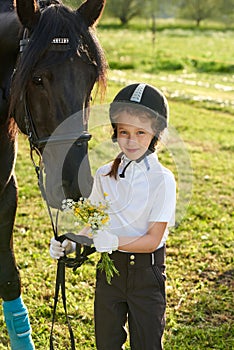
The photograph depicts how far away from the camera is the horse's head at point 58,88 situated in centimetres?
218

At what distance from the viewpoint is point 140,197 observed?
2375mm

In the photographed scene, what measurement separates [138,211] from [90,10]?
955 millimetres

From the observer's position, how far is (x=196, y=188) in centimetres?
654

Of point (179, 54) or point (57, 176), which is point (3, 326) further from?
point (179, 54)

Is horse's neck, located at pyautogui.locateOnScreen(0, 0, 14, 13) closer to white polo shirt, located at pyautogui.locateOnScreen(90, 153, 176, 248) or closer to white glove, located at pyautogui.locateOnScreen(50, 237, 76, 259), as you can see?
white polo shirt, located at pyautogui.locateOnScreen(90, 153, 176, 248)

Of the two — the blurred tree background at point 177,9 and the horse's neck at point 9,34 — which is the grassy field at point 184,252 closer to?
the horse's neck at point 9,34

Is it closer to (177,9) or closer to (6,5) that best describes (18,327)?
(6,5)

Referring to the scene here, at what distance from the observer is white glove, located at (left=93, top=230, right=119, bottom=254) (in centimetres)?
224

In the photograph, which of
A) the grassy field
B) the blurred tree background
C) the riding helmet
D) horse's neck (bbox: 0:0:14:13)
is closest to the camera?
the riding helmet

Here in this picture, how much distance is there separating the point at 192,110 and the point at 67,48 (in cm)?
959

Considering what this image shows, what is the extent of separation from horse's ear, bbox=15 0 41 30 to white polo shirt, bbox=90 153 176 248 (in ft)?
2.46

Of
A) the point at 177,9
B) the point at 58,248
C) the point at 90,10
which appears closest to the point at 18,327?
the point at 58,248

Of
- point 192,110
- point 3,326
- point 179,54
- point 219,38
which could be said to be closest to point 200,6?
point 219,38

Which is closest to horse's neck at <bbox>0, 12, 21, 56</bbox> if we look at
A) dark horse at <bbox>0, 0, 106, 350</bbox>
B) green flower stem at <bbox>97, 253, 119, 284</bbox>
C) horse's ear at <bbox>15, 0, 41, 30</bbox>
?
dark horse at <bbox>0, 0, 106, 350</bbox>
